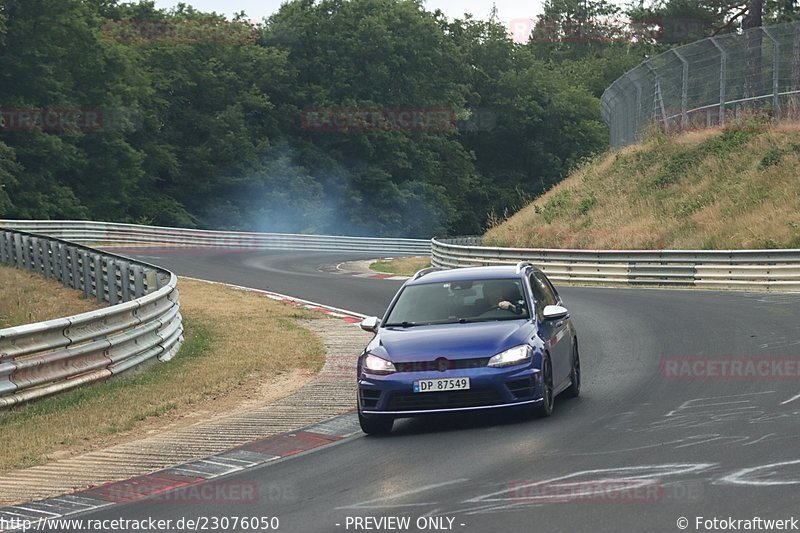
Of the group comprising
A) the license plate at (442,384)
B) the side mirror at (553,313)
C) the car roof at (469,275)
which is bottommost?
the license plate at (442,384)

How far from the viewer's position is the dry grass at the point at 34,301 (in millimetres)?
23812

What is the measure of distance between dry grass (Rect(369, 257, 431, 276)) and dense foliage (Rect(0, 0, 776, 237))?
21.2m

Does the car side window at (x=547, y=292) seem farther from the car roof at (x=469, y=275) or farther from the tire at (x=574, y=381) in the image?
the tire at (x=574, y=381)

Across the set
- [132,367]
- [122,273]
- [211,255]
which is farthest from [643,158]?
[132,367]

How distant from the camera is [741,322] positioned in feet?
59.6

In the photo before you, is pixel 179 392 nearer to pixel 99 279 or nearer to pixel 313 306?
pixel 313 306

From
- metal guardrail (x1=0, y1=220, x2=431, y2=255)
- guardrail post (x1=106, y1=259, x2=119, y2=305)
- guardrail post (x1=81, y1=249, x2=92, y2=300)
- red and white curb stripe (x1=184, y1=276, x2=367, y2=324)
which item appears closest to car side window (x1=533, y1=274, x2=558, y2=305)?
red and white curb stripe (x1=184, y1=276, x2=367, y2=324)

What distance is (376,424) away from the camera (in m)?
10.8

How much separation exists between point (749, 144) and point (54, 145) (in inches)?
1428

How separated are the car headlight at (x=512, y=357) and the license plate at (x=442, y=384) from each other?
302 millimetres

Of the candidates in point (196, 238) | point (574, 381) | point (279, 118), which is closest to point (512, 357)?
point (574, 381)

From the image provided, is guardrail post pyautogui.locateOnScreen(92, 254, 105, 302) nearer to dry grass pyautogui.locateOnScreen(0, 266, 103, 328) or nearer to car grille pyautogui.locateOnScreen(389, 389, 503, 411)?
dry grass pyautogui.locateOnScreen(0, 266, 103, 328)

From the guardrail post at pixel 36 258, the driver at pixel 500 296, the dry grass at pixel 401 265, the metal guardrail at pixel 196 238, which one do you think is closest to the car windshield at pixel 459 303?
the driver at pixel 500 296

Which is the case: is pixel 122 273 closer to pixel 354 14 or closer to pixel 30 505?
pixel 30 505
